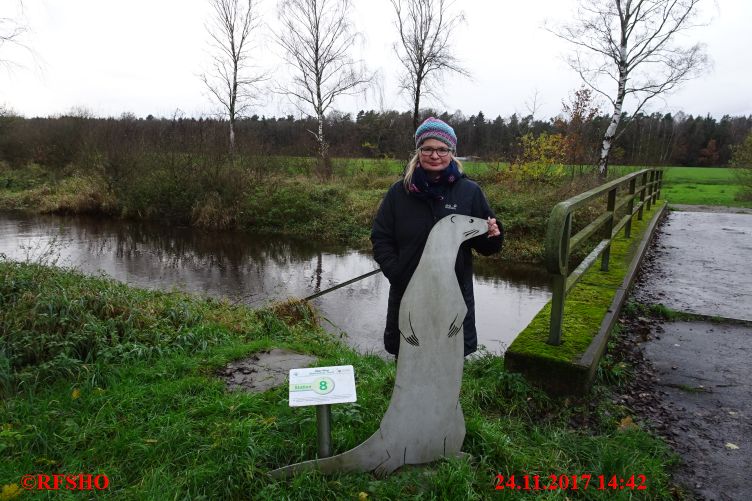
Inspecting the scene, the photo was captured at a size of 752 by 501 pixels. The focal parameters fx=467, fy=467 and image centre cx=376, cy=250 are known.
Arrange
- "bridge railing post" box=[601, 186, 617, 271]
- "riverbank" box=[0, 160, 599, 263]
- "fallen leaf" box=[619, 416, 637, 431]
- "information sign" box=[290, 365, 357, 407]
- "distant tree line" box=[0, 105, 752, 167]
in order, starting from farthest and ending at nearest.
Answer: "distant tree line" box=[0, 105, 752, 167] < "riverbank" box=[0, 160, 599, 263] < "bridge railing post" box=[601, 186, 617, 271] < "fallen leaf" box=[619, 416, 637, 431] < "information sign" box=[290, 365, 357, 407]

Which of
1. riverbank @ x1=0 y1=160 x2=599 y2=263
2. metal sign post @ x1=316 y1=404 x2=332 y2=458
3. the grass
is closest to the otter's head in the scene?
metal sign post @ x1=316 y1=404 x2=332 y2=458

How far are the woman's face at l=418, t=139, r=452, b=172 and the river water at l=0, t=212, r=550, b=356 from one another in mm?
3564

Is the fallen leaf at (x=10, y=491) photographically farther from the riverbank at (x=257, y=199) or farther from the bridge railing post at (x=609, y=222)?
the riverbank at (x=257, y=199)

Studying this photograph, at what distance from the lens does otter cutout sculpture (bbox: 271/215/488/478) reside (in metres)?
2.40

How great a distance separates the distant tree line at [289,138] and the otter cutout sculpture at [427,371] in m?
15.3

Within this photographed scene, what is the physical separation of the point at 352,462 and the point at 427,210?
1.41 metres

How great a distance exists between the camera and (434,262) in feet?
7.89

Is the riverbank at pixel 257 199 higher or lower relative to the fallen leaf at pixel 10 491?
higher

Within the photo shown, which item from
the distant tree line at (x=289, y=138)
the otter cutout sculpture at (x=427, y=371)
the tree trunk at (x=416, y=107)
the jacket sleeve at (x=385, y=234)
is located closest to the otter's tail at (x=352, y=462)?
the otter cutout sculpture at (x=427, y=371)

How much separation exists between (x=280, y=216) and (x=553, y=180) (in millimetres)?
9587

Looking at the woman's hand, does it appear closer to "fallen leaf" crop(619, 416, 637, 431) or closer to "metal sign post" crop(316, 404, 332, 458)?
"metal sign post" crop(316, 404, 332, 458)

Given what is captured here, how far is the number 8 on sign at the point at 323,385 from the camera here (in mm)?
2326

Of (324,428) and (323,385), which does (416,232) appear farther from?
(324,428)

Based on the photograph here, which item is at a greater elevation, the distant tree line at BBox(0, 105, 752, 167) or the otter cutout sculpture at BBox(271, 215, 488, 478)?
the distant tree line at BBox(0, 105, 752, 167)
